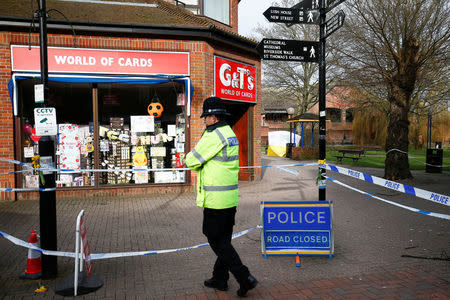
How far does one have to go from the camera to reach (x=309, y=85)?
3034cm

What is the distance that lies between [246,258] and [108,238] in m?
2.41

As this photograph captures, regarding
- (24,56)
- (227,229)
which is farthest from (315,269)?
(24,56)

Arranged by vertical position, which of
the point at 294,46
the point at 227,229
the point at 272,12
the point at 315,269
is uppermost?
the point at 272,12

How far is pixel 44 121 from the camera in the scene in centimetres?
420

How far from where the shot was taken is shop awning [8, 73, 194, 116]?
8.73 metres

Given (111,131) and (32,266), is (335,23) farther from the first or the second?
(111,131)

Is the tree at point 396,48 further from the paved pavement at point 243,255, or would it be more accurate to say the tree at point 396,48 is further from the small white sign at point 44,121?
the small white sign at point 44,121

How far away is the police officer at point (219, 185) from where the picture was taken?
3.67 metres

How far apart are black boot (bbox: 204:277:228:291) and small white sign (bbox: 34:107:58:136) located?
257 centimetres

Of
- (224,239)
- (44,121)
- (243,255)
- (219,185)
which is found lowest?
(243,255)

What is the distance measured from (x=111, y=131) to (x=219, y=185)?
22.8 ft

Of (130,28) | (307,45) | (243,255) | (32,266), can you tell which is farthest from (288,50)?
(130,28)

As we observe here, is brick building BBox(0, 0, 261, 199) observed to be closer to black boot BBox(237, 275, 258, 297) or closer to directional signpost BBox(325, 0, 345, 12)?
directional signpost BBox(325, 0, 345, 12)

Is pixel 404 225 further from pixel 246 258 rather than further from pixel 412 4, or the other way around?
pixel 412 4
